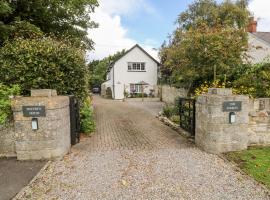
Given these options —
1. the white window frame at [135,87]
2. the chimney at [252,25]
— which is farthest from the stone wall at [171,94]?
the chimney at [252,25]

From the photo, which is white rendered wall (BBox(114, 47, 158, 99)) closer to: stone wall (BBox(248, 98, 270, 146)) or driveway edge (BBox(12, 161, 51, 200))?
stone wall (BBox(248, 98, 270, 146))

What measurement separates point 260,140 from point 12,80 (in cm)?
806

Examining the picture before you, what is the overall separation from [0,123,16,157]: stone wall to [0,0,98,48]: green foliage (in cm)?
513

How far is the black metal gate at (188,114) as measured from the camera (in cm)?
813

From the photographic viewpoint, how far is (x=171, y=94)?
68.0 ft

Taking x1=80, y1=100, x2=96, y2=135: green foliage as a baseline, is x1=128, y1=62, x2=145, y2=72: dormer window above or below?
above

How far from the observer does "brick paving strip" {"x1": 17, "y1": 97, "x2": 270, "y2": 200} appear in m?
4.28

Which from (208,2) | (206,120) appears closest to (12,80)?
(206,120)

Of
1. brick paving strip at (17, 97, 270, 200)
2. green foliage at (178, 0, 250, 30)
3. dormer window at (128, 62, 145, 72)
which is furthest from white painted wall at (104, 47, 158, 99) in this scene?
brick paving strip at (17, 97, 270, 200)

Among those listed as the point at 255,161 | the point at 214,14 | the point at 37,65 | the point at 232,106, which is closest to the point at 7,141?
the point at 37,65

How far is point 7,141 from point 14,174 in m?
1.46

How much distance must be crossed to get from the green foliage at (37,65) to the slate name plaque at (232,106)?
5208 millimetres

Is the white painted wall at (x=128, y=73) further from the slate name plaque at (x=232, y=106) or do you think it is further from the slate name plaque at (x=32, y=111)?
the slate name plaque at (x=32, y=111)

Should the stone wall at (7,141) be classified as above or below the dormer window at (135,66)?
below
